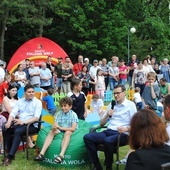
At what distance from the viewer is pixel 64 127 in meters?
6.24

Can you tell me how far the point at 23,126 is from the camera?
654 centimetres

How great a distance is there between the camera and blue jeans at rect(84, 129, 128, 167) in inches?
219

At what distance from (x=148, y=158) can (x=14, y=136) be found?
4.12 meters

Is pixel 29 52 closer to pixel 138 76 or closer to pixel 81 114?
pixel 138 76

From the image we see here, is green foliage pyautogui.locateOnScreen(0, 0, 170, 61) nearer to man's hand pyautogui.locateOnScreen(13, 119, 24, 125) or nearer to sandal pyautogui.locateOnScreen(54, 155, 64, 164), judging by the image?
man's hand pyautogui.locateOnScreen(13, 119, 24, 125)

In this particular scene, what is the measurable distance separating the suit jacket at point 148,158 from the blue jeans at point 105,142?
2.84 m

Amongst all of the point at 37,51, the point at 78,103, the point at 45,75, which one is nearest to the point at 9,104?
the point at 78,103

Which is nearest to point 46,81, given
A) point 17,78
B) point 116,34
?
point 17,78

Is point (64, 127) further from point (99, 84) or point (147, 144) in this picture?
point (99, 84)

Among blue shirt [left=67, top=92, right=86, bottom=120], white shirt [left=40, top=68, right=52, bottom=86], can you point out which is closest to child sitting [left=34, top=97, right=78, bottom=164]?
blue shirt [left=67, top=92, right=86, bottom=120]

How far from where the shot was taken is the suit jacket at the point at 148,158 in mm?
2633

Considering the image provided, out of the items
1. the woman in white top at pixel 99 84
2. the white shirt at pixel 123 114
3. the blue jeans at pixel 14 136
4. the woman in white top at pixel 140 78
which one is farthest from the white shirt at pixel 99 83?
the white shirt at pixel 123 114

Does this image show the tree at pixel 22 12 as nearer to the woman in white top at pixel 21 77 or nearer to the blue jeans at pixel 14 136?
the woman in white top at pixel 21 77

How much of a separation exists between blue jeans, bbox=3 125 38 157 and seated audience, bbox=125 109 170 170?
392cm
